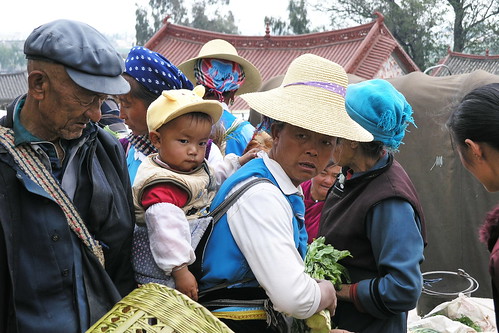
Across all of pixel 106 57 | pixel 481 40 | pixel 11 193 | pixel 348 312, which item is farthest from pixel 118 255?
pixel 481 40

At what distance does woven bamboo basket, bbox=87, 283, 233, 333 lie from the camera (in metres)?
1.87

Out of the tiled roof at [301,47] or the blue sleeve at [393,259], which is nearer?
the blue sleeve at [393,259]

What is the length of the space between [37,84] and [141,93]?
107cm

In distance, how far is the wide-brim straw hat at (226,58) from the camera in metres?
4.57

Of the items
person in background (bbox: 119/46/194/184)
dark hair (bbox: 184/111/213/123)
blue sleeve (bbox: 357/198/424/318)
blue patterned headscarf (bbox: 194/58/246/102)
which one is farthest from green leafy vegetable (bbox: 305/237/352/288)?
blue patterned headscarf (bbox: 194/58/246/102)

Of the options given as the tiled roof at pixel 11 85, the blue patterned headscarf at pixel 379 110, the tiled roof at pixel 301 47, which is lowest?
the tiled roof at pixel 11 85

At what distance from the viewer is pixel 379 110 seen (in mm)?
2828

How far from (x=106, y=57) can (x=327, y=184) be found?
1.76 meters

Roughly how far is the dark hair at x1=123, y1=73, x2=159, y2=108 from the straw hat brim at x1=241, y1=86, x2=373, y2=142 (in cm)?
82

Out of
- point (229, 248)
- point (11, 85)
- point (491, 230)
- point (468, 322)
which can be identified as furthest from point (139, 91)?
point (11, 85)

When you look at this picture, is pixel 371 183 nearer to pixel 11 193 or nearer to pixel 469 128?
pixel 469 128

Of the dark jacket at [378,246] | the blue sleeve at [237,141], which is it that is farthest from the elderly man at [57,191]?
the blue sleeve at [237,141]

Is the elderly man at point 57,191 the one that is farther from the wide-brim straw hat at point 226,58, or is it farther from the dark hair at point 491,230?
the wide-brim straw hat at point 226,58

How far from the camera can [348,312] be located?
2855 mm
